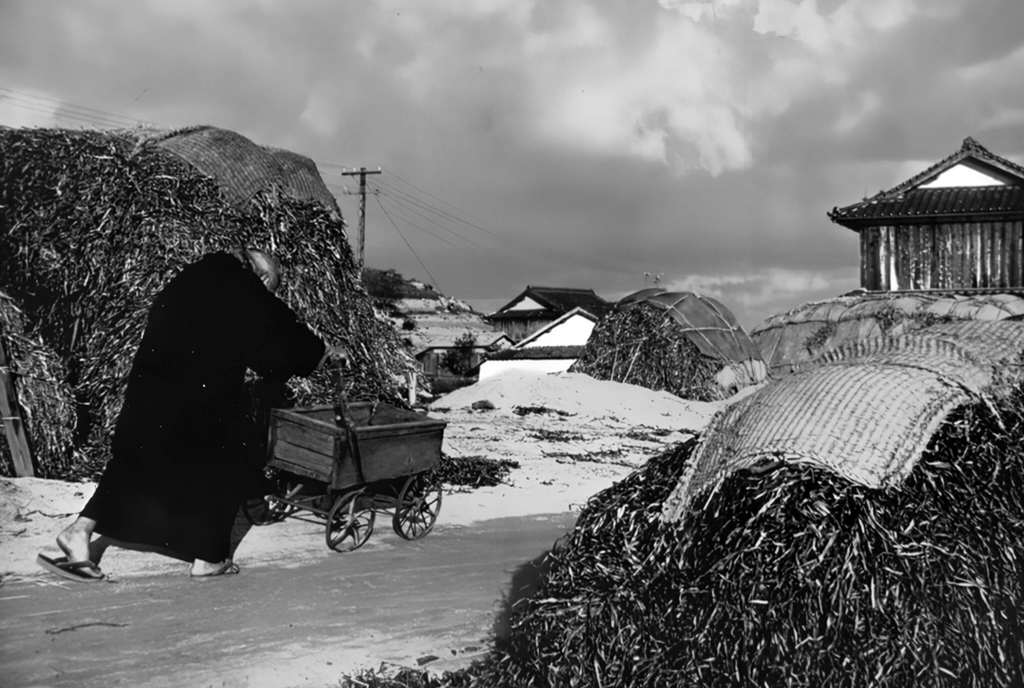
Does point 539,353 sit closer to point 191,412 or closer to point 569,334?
point 569,334

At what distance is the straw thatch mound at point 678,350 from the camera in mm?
3779

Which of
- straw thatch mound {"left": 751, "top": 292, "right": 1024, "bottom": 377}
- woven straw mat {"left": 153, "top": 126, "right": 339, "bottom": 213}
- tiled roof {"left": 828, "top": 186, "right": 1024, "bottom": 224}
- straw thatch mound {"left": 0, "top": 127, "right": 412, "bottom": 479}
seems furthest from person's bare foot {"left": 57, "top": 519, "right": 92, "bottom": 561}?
tiled roof {"left": 828, "top": 186, "right": 1024, "bottom": 224}

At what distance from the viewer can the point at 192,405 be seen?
3.14 meters

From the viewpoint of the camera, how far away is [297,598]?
3.07m

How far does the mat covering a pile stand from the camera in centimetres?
252

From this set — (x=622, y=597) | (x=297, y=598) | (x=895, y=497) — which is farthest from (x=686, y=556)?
(x=297, y=598)

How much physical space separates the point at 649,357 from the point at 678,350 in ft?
0.58

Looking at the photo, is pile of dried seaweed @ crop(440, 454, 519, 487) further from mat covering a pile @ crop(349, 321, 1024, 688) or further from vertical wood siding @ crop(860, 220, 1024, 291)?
vertical wood siding @ crop(860, 220, 1024, 291)

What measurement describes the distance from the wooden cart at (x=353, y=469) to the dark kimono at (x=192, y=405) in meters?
0.28

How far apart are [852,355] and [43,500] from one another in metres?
2.98

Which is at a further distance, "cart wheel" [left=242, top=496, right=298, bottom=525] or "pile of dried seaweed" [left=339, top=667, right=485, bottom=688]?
"cart wheel" [left=242, top=496, right=298, bottom=525]

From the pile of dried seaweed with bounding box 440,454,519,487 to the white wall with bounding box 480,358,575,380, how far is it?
697mm

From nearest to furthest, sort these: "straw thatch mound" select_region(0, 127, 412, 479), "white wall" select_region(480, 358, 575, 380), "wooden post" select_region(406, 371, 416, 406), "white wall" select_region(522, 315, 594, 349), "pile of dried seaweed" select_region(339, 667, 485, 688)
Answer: "pile of dried seaweed" select_region(339, 667, 485, 688), "straw thatch mound" select_region(0, 127, 412, 479), "wooden post" select_region(406, 371, 416, 406), "white wall" select_region(480, 358, 575, 380), "white wall" select_region(522, 315, 594, 349)

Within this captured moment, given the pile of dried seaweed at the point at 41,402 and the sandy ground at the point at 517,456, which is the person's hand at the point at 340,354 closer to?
the sandy ground at the point at 517,456
